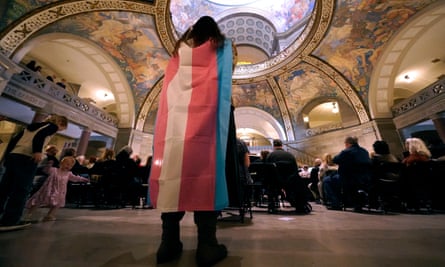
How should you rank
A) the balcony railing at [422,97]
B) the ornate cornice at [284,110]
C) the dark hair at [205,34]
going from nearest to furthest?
the dark hair at [205,34] → the balcony railing at [422,97] → the ornate cornice at [284,110]

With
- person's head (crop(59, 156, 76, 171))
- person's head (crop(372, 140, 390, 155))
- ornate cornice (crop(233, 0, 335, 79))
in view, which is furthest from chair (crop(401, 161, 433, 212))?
ornate cornice (crop(233, 0, 335, 79))

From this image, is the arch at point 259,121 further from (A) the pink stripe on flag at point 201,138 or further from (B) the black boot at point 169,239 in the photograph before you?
(B) the black boot at point 169,239

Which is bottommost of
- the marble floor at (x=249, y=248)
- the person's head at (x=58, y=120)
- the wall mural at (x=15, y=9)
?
the marble floor at (x=249, y=248)

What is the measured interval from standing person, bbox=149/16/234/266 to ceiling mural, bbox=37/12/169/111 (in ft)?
25.0

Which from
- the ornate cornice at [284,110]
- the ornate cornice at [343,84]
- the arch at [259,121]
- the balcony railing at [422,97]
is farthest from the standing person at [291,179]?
the arch at [259,121]

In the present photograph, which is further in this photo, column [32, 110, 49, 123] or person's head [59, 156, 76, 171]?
column [32, 110, 49, 123]

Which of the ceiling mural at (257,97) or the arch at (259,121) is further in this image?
the arch at (259,121)

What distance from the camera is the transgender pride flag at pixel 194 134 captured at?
2.93 ft

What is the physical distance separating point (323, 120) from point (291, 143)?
5.48 meters

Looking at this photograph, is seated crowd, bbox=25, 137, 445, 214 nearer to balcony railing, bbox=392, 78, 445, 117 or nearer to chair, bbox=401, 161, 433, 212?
chair, bbox=401, 161, 433, 212

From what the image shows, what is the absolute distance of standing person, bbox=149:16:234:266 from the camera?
0.90 meters

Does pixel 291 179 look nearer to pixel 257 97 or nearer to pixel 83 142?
pixel 257 97

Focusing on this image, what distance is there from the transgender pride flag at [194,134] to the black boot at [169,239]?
0.45 feet

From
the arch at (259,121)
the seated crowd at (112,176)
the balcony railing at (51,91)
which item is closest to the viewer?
the seated crowd at (112,176)
